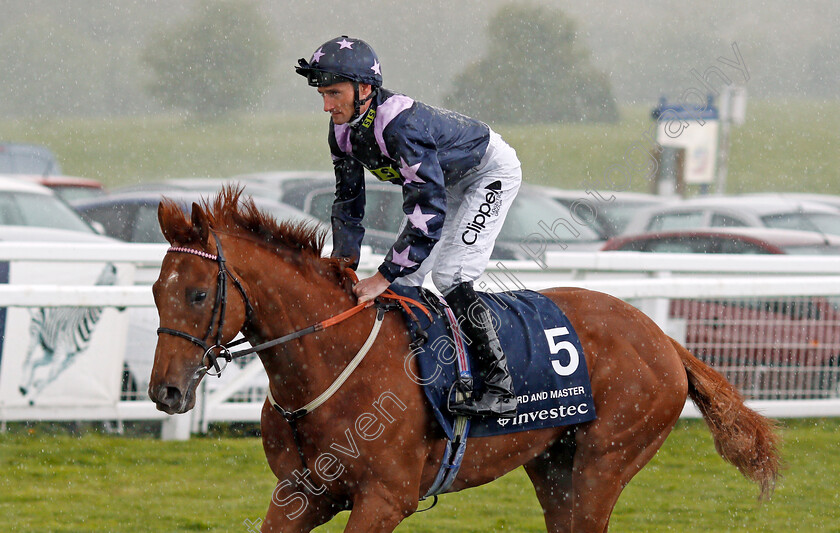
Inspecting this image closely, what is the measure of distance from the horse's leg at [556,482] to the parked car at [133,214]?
6405mm

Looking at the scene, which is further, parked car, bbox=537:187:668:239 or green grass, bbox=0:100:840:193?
green grass, bbox=0:100:840:193

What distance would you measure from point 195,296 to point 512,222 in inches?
280

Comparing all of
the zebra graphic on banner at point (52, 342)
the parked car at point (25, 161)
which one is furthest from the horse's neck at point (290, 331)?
the parked car at point (25, 161)

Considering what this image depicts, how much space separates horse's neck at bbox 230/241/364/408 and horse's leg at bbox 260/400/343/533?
0.11 meters

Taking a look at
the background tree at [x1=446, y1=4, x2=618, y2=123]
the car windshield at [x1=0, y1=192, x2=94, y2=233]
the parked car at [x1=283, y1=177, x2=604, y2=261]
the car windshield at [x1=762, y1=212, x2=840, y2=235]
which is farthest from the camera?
the background tree at [x1=446, y1=4, x2=618, y2=123]

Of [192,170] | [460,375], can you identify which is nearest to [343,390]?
[460,375]

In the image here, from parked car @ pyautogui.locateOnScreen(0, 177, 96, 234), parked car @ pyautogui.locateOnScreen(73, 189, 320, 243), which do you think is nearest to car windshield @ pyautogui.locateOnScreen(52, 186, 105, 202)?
parked car @ pyautogui.locateOnScreen(73, 189, 320, 243)

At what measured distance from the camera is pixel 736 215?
9766 mm

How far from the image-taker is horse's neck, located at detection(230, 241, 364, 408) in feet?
8.74

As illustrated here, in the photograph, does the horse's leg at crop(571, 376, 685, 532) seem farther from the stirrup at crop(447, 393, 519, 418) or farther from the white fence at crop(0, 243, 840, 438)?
the white fence at crop(0, 243, 840, 438)

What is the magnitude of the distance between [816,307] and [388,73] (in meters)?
18.0

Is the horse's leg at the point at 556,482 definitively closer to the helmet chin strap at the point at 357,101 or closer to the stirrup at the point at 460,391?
the stirrup at the point at 460,391

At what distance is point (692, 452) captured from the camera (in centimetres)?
544

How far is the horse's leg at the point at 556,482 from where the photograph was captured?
3305mm
